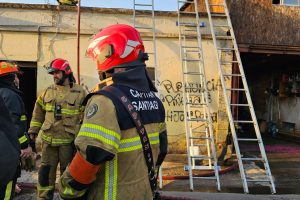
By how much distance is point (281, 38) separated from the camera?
8570 mm

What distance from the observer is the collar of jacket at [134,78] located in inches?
79.7

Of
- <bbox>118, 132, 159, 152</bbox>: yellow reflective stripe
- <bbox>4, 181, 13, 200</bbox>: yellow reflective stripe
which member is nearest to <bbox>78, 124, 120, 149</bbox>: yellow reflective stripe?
<bbox>118, 132, 159, 152</bbox>: yellow reflective stripe

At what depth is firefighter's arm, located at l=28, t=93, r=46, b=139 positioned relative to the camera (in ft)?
15.0

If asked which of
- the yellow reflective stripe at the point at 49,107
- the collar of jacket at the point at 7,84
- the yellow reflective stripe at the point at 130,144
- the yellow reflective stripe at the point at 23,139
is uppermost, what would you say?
the collar of jacket at the point at 7,84

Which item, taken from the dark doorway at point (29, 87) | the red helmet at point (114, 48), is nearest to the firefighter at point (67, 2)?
the dark doorway at point (29, 87)

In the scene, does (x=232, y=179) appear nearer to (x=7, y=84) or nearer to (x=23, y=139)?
(x=23, y=139)

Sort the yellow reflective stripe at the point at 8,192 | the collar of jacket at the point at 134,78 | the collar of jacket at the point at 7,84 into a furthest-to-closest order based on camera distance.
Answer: the collar of jacket at the point at 7,84
the yellow reflective stripe at the point at 8,192
the collar of jacket at the point at 134,78

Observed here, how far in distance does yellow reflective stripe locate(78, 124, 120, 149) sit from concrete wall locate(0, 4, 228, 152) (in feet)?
19.5

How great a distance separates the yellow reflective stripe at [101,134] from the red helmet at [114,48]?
0.45 metres

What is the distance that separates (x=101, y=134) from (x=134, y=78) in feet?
1.55

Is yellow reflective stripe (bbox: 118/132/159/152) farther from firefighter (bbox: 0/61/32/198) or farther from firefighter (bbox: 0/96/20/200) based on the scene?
firefighter (bbox: 0/61/32/198)

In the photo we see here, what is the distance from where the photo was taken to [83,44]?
767 centimetres

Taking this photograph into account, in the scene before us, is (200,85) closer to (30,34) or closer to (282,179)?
(282,179)

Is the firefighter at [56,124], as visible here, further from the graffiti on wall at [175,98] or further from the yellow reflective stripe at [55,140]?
the graffiti on wall at [175,98]
